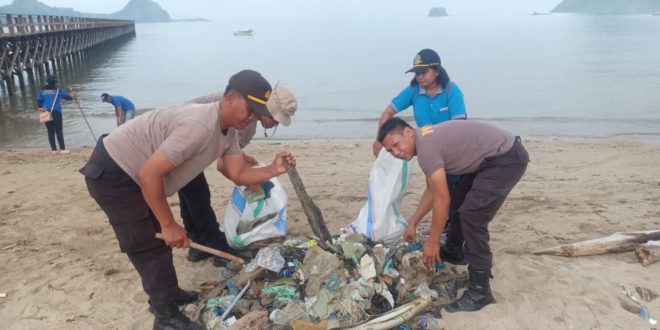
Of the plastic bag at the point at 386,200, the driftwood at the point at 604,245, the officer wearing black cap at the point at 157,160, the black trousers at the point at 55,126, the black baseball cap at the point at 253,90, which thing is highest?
the black baseball cap at the point at 253,90

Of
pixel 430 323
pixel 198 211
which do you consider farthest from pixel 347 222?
pixel 430 323

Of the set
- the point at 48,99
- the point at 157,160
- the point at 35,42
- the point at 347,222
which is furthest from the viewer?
the point at 35,42

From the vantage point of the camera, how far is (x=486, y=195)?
306 centimetres

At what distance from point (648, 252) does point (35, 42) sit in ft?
86.3

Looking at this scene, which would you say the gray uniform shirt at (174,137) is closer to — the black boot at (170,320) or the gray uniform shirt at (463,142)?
the black boot at (170,320)

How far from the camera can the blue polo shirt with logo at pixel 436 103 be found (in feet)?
12.7

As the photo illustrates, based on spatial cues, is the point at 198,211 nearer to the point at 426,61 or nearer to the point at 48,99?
the point at 426,61

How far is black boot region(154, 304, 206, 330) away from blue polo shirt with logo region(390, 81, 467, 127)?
2.47m

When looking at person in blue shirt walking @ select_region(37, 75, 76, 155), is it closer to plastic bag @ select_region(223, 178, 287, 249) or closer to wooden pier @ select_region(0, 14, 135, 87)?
plastic bag @ select_region(223, 178, 287, 249)

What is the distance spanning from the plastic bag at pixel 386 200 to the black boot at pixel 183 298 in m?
1.50

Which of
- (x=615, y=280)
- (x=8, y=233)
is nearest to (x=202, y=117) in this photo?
(x=615, y=280)

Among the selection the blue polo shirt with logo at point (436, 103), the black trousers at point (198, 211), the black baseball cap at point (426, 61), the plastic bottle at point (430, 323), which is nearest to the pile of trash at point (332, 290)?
the plastic bottle at point (430, 323)

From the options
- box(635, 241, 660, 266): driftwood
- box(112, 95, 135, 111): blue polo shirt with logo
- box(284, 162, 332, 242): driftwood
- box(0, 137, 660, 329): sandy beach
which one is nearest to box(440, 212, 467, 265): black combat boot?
box(0, 137, 660, 329): sandy beach

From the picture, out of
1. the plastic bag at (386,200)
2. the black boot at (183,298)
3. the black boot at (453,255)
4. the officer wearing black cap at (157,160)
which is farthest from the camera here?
the plastic bag at (386,200)
